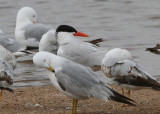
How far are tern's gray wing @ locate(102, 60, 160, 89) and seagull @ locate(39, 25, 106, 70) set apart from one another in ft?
5.64

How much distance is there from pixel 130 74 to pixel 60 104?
127 cm

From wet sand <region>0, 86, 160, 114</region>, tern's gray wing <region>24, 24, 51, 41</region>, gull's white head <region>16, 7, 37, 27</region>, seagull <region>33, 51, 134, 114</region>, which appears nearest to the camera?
seagull <region>33, 51, 134, 114</region>

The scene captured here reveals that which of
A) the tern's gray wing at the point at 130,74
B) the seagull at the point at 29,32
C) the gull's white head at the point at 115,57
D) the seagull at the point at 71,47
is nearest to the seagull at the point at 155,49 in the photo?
the seagull at the point at 29,32

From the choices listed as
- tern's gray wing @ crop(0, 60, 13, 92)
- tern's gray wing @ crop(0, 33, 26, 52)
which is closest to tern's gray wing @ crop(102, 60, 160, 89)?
tern's gray wing @ crop(0, 60, 13, 92)

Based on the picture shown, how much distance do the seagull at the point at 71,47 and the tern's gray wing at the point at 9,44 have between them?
209cm

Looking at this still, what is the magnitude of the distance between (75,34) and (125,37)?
4.77 metres

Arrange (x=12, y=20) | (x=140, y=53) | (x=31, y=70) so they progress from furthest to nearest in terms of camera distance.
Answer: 1. (x=12, y=20)
2. (x=140, y=53)
3. (x=31, y=70)

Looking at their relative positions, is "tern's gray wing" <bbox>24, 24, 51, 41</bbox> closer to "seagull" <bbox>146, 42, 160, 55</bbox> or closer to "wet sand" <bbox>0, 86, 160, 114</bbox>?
"seagull" <bbox>146, 42, 160, 55</bbox>

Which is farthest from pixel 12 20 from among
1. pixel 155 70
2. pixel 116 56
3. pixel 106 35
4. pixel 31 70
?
pixel 116 56

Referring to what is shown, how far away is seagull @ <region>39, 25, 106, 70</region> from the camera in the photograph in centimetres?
870

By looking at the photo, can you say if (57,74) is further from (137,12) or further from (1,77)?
(137,12)

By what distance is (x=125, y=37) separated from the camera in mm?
13758

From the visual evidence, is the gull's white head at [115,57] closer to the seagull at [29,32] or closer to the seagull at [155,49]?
the seagull at [155,49]

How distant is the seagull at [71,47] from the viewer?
870 centimetres
